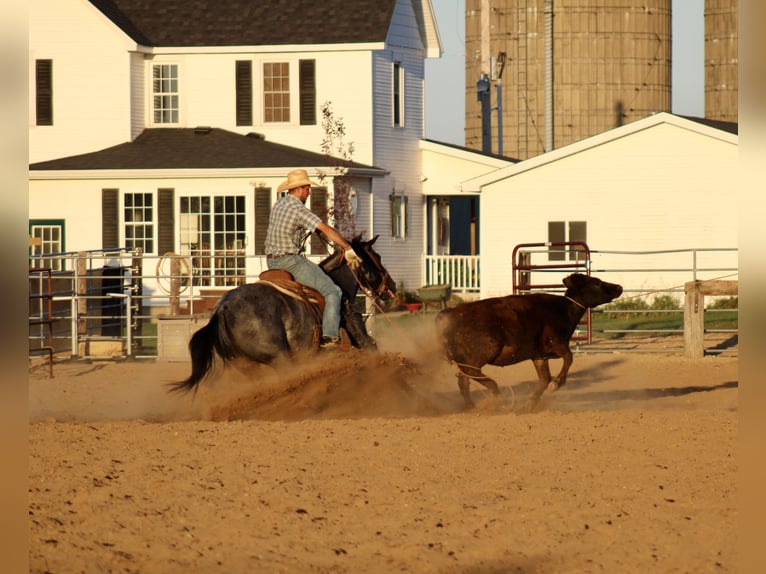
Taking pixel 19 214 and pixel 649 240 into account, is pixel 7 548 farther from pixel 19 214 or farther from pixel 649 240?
pixel 649 240

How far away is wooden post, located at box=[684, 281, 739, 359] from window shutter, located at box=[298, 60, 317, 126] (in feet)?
48.2

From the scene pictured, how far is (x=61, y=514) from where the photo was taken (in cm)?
707

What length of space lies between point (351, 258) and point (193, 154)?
65.2ft

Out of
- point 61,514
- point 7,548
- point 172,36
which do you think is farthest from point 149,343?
point 7,548

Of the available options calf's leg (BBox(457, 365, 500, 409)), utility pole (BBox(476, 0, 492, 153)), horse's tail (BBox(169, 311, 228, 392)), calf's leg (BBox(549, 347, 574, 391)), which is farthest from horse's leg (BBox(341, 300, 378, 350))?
utility pole (BBox(476, 0, 492, 153))

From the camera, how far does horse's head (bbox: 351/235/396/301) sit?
472 inches

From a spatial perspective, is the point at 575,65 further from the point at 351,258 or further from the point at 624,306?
the point at 351,258

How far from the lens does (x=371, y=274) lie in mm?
12062

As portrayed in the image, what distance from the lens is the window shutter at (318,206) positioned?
1164 inches

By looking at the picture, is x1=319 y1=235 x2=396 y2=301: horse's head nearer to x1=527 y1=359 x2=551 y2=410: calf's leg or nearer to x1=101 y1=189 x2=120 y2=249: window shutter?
x1=527 y1=359 x2=551 y2=410: calf's leg

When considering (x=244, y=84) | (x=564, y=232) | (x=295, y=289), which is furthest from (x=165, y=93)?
(x=295, y=289)

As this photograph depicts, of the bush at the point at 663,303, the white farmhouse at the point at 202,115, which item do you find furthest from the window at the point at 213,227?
the bush at the point at 663,303

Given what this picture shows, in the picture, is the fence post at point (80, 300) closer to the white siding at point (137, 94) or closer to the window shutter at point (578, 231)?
the white siding at point (137, 94)

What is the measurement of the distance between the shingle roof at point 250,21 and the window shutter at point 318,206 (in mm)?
3973
